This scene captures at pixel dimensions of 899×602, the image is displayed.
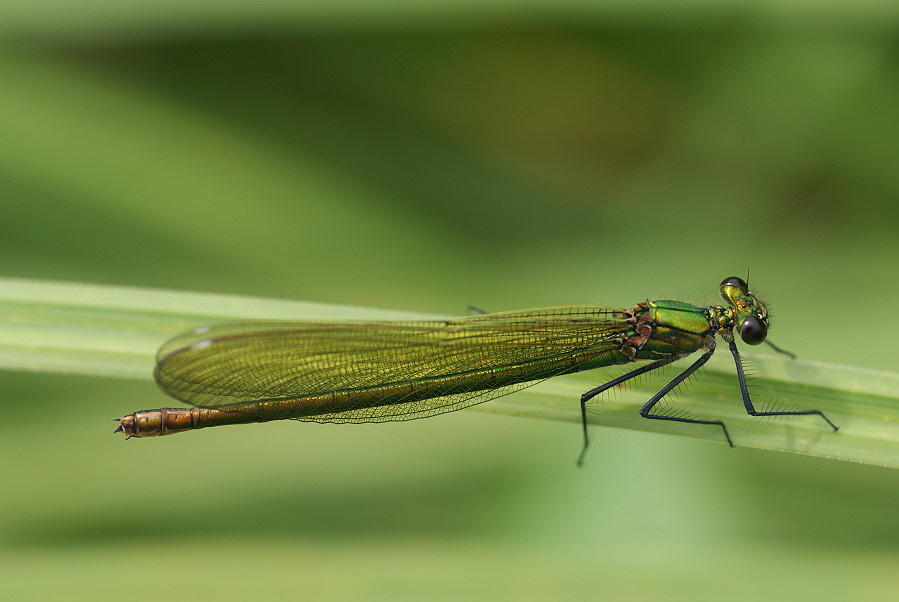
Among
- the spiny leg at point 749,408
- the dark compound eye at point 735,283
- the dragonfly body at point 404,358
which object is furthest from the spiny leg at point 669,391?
the dark compound eye at point 735,283

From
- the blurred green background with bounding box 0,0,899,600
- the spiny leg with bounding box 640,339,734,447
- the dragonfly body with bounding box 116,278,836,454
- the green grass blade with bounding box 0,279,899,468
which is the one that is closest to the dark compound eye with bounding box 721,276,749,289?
the dragonfly body with bounding box 116,278,836,454

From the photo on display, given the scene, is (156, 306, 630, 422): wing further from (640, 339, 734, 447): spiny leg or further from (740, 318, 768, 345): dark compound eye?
(740, 318, 768, 345): dark compound eye

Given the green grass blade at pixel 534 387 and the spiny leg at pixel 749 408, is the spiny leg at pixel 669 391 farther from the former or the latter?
the spiny leg at pixel 749 408

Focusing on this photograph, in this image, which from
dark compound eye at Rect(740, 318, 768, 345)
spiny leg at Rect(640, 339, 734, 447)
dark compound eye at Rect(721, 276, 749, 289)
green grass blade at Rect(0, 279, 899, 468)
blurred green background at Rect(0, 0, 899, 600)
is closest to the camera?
green grass blade at Rect(0, 279, 899, 468)

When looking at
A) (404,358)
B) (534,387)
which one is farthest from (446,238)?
(534,387)

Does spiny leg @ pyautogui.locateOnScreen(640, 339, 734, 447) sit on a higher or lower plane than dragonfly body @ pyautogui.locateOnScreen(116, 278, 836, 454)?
lower

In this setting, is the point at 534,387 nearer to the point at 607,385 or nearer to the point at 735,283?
the point at 607,385

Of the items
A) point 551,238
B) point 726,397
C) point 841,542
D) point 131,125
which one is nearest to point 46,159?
point 131,125
